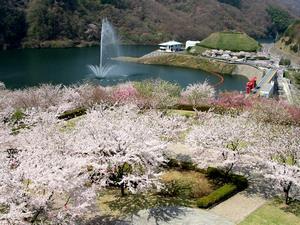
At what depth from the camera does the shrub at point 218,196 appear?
748 inches

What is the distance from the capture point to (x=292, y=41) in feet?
394

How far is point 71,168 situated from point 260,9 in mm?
197985

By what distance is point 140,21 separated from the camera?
152 metres

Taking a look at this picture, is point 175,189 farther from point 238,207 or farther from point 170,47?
point 170,47

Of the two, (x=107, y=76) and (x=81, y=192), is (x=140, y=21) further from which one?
(x=81, y=192)

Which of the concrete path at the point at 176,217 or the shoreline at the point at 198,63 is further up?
the concrete path at the point at 176,217

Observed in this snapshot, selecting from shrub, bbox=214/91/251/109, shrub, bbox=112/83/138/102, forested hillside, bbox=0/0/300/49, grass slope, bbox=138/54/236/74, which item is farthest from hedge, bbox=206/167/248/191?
forested hillside, bbox=0/0/300/49

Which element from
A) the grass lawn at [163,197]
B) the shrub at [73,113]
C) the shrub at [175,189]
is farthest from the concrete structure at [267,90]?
the shrub at [175,189]

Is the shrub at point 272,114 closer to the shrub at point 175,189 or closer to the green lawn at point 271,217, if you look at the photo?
the shrub at point 175,189

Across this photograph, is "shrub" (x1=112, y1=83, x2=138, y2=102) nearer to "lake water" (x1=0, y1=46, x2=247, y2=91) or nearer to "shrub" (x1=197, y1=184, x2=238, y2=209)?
"shrub" (x1=197, y1=184, x2=238, y2=209)

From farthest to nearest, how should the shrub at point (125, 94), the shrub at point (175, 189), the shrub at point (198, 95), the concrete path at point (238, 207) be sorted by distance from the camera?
the shrub at point (198, 95)
the shrub at point (125, 94)
the shrub at point (175, 189)
the concrete path at point (238, 207)

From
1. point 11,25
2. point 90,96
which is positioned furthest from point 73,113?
point 11,25

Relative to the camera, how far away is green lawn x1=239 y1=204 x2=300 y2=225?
1795 cm

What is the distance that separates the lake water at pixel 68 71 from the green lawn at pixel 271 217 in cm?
5256
